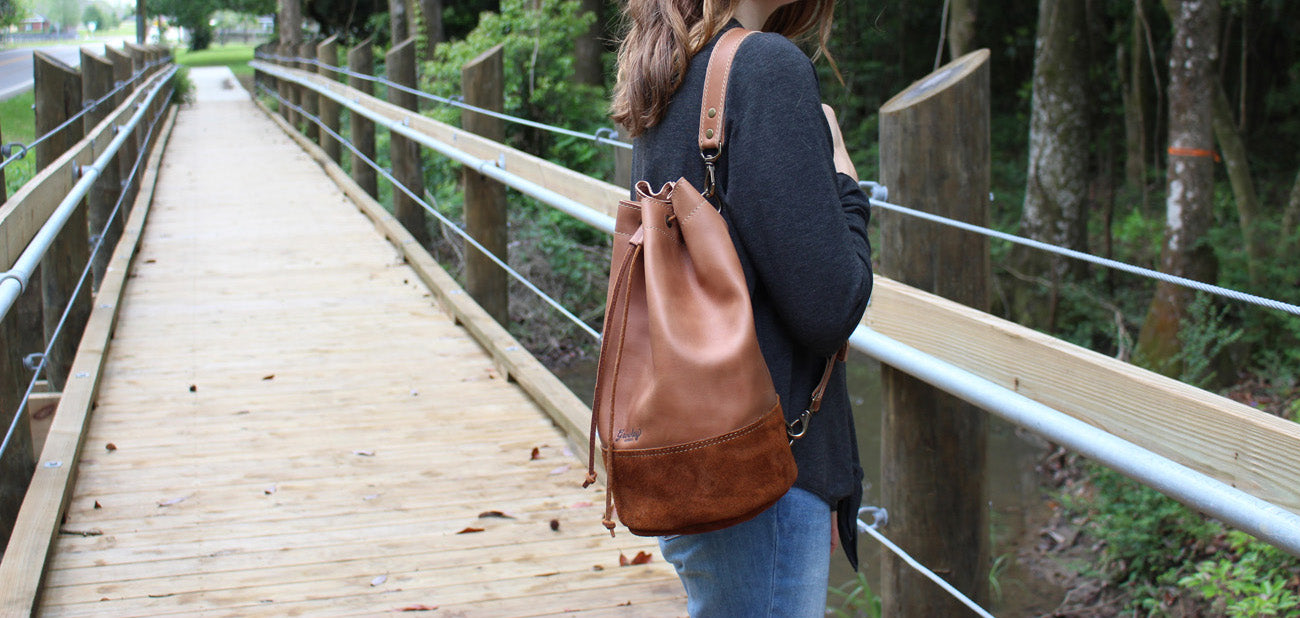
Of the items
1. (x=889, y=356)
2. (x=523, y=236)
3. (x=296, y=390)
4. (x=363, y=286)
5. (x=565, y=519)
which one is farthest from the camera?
(x=523, y=236)

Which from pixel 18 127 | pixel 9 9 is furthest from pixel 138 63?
pixel 18 127

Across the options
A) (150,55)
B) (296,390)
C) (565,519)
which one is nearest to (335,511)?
(565,519)

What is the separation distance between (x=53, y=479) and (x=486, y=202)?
2321 mm

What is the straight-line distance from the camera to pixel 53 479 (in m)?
3.05

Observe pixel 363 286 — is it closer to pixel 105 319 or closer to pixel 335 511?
pixel 105 319

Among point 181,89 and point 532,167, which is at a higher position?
point 181,89

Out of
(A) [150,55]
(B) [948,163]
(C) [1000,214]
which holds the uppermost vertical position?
(A) [150,55]

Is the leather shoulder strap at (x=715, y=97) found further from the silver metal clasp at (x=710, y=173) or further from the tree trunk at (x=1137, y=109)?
the tree trunk at (x=1137, y=109)

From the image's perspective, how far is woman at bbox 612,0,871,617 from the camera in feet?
4.48

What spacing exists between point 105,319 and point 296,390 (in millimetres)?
1176

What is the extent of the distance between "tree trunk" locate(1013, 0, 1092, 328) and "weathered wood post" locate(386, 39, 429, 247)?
5.63 metres

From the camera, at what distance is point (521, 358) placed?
171 inches

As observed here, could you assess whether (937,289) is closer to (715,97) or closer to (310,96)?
(715,97)

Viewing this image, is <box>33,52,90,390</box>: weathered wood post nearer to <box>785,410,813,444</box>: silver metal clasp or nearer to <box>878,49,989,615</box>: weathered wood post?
<box>878,49,989,615</box>: weathered wood post
